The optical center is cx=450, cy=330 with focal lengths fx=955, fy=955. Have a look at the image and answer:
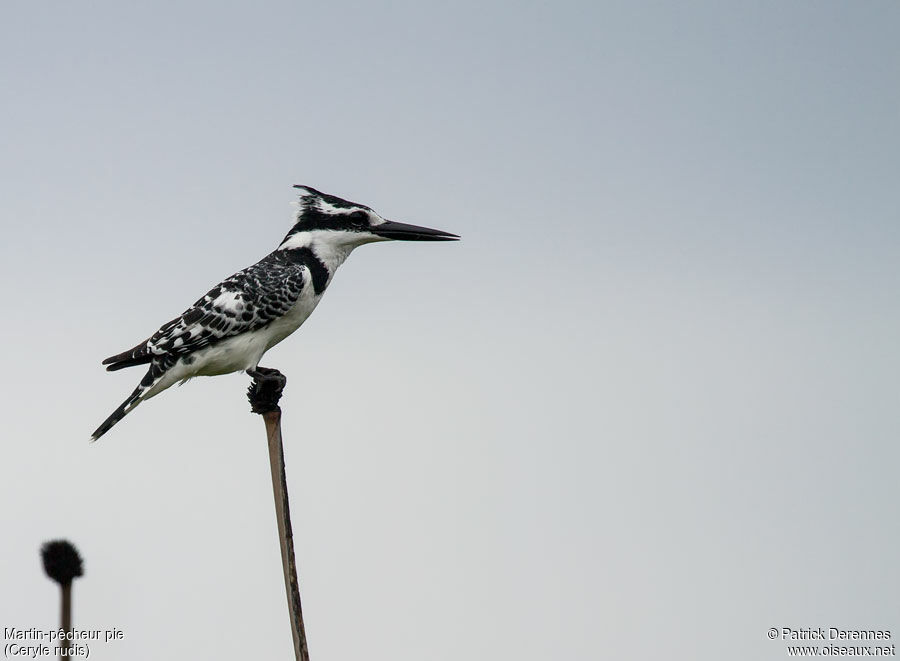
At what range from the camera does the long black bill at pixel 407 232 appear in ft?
24.2

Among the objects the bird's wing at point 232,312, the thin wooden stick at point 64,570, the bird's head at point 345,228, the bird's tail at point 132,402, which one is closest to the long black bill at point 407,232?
the bird's head at point 345,228

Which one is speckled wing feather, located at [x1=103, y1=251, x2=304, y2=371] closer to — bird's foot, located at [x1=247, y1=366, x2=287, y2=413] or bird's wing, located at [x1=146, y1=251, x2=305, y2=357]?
bird's wing, located at [x1=146, y1=251, x2=305, y2=357]

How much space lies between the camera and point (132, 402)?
263 inches

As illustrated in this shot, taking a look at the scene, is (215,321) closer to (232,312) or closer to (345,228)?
(232,312)

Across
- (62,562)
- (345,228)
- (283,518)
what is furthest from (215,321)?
(62,562)

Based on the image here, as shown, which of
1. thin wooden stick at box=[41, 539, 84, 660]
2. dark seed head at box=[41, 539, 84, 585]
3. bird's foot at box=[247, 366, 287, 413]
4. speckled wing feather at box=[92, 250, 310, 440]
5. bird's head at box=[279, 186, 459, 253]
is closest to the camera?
thin wooden stick at box=[41, 539, 84, 660]

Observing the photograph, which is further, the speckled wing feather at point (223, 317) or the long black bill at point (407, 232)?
the long black bill at point (407, 232)

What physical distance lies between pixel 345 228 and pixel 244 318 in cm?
110

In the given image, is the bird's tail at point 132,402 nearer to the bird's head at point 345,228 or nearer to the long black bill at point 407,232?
the bird's head at point 345,228

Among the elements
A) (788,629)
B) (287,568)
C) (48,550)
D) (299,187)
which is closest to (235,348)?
(299,187)

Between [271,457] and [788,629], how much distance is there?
13.1 ft

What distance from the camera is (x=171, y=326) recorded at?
22.7ft

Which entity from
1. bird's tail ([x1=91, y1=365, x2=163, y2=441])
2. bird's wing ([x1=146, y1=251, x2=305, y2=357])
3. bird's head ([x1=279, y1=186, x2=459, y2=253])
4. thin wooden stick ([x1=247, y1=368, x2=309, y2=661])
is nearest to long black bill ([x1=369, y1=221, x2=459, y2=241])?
bird's head ([x1=279, y1=186, x2=459, y2=253])

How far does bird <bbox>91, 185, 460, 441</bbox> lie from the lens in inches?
267
